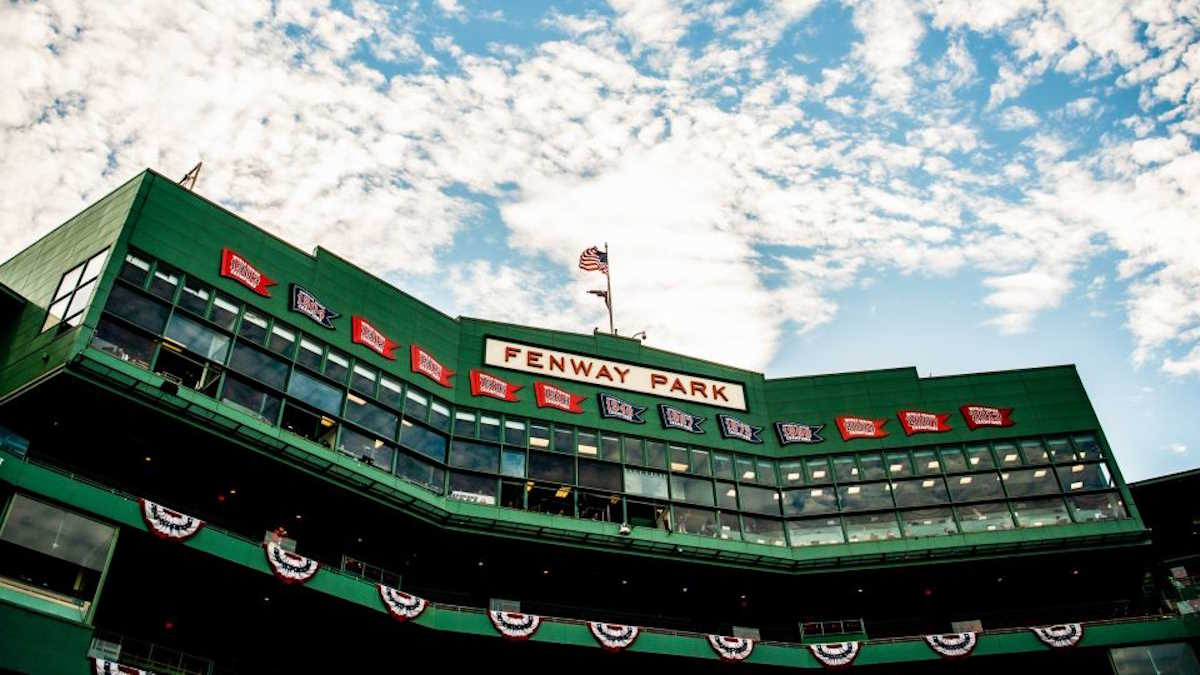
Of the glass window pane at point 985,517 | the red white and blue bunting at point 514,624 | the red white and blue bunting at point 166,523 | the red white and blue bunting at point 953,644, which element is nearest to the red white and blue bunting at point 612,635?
the red white and blue bunting at point 514,624

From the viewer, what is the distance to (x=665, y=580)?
4209 centimetres

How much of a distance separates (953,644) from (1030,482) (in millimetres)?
8885

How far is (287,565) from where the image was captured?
103ft

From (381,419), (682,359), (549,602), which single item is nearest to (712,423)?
(682,359)

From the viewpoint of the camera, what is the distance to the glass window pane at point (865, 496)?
43562 millimetres

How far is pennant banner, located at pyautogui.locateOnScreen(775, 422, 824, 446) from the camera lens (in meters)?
45.8

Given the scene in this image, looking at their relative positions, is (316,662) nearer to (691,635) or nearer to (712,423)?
(691,635)

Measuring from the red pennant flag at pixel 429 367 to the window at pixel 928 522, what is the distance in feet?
73.1

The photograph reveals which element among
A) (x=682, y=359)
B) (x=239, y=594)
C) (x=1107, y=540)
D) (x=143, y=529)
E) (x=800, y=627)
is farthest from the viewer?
(x=682, y=359)

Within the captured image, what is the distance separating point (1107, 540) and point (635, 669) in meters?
21.8

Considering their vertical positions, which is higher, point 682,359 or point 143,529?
point 682,359

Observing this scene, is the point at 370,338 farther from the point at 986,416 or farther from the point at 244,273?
the point at 986,416

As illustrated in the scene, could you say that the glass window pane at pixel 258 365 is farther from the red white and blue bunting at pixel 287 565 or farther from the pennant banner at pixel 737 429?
the pennant banner at pixel 737 429

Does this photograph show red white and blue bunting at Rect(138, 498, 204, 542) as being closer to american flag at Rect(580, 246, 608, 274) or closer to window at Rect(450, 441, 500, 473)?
window at Rect(450, 441, 500, 473)
